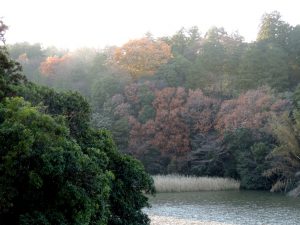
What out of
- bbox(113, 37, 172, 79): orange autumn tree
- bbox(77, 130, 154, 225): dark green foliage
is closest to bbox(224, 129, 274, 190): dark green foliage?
bbox(113, 37, 172, 79): orange autumn tree

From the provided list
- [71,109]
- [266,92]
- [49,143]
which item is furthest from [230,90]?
[49,143]

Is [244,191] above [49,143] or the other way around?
the other way around

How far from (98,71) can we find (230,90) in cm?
1480

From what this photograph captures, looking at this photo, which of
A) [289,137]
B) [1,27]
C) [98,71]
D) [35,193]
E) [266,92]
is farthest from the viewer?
[98,71]

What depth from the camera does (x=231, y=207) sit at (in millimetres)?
22203

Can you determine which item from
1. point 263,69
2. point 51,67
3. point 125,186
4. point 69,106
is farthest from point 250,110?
point 125,186

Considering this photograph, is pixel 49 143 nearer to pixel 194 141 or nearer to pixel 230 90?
pixel 194 141

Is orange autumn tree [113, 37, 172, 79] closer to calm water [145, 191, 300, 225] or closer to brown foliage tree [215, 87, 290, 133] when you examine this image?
brown foliage tree [215, 87, 290, 133]

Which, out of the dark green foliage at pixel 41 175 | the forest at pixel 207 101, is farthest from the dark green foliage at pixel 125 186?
the forest at pixel 207 101

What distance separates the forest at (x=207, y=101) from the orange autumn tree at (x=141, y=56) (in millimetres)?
97

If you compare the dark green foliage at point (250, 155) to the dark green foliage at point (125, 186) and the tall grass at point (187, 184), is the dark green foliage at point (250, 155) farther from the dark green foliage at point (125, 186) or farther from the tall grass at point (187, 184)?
the dark green foliage at point (125, 186)

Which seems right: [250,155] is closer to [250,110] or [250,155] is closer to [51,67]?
[250,110]

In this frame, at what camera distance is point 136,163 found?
12.0 m

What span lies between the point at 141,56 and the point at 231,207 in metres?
27.7
